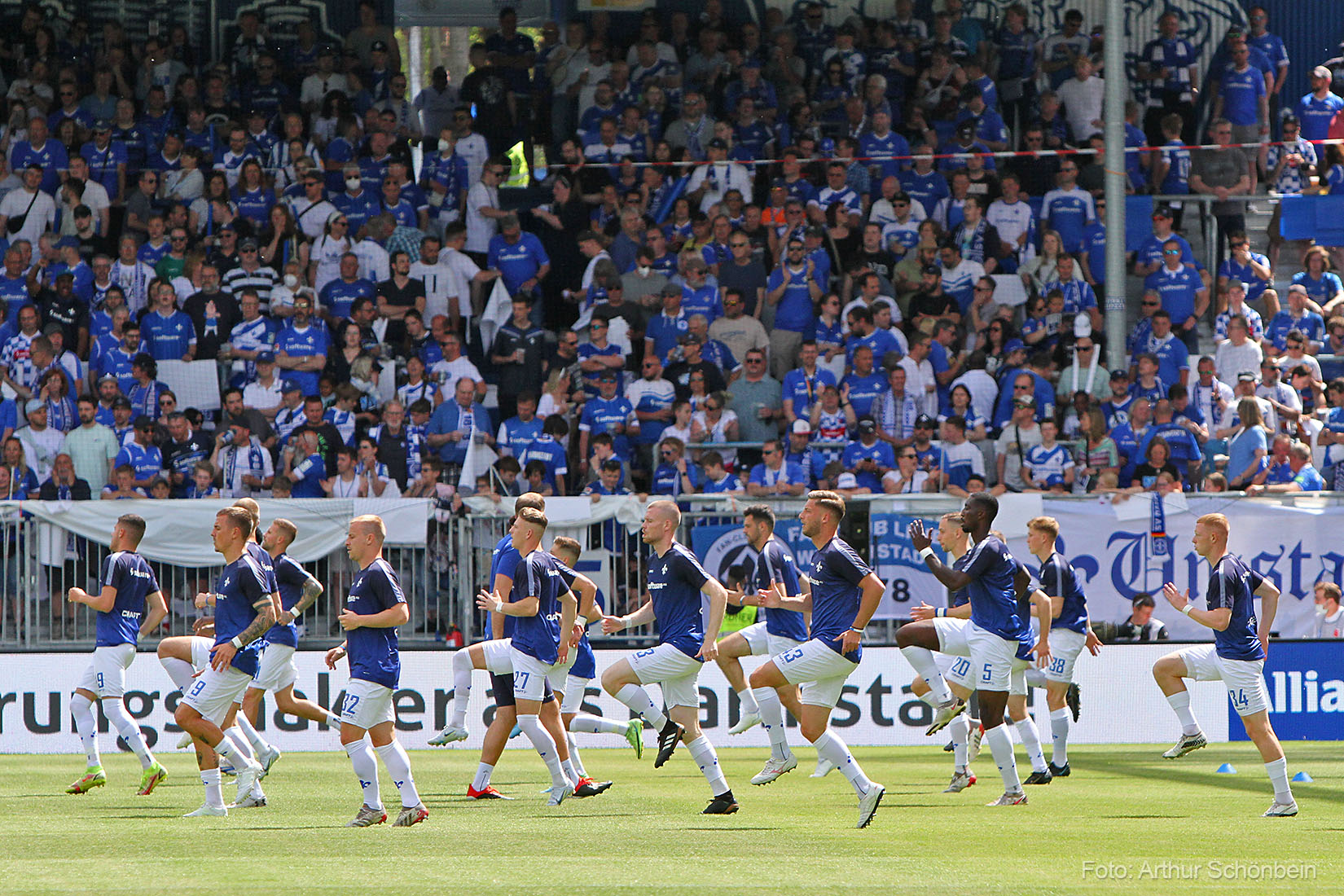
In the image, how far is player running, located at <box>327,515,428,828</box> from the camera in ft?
34.5

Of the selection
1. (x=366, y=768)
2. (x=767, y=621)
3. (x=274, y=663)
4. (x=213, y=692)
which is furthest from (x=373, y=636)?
(x=767, y=621)

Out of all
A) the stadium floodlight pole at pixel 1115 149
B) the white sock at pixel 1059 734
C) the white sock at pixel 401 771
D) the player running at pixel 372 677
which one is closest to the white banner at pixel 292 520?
the white sock at pixel 1059 734

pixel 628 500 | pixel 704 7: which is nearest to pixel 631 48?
pixel 704 7

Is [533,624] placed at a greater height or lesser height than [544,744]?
greater

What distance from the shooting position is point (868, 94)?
24.5 m

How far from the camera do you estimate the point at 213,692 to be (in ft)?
36.9

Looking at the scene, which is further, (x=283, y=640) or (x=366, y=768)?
(x=283, y=640)

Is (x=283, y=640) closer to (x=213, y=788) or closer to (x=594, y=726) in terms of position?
(x=213, y=788)

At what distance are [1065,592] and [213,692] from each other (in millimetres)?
7497

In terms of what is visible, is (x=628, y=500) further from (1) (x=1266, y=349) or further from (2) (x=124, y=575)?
(1) (x=1266, y=349)

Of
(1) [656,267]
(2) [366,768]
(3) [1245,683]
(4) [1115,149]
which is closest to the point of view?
(2) [366,768]

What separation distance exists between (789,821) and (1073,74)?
16582mm

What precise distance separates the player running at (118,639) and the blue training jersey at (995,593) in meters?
6.25

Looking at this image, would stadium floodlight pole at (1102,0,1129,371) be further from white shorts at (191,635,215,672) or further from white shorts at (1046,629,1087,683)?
white shorts at (191,635,215,672)
